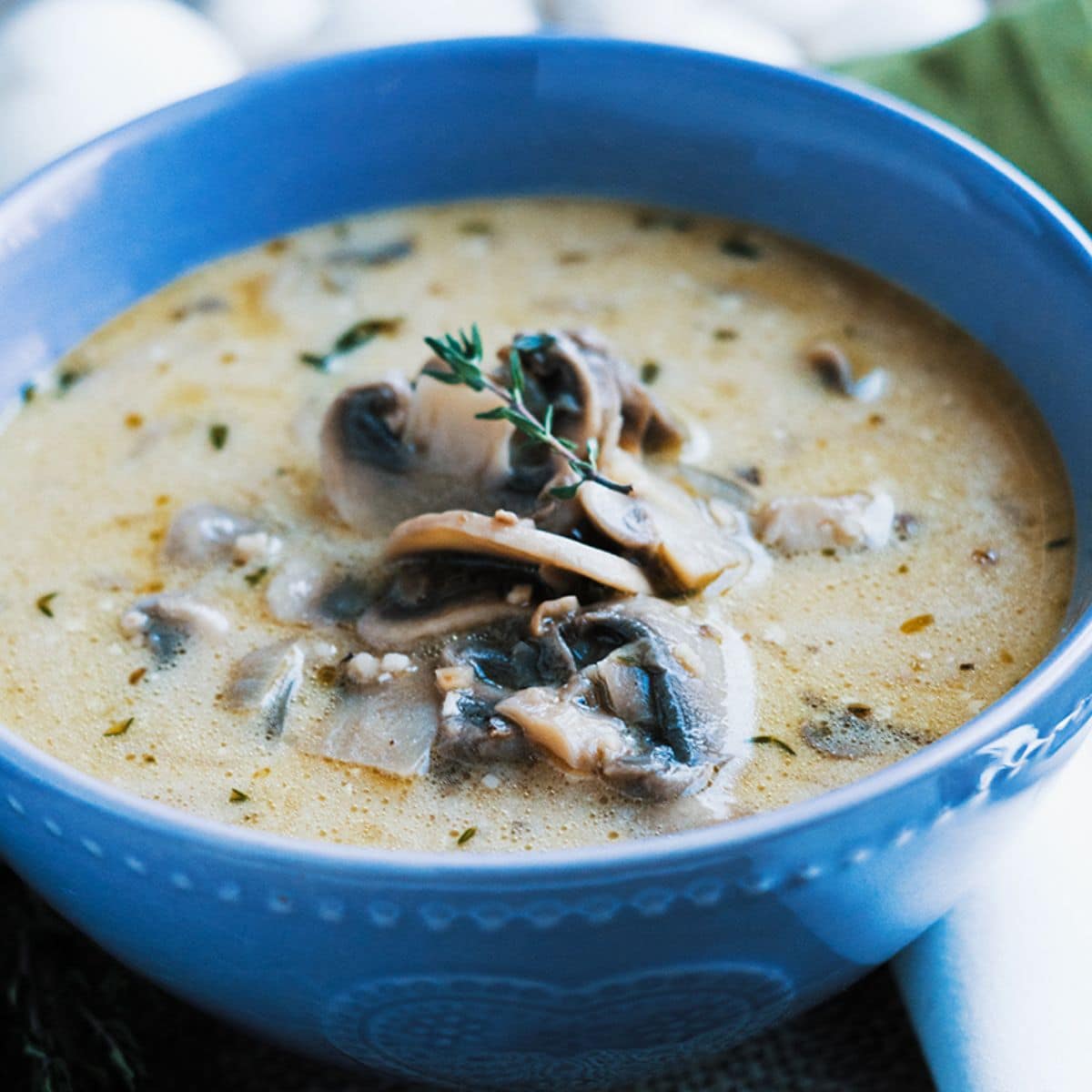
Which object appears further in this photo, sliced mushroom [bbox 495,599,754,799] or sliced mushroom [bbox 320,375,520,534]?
sliced mushroom [bbox 320,375,520,534]

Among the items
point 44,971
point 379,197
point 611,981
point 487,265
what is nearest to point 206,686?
point 44,971

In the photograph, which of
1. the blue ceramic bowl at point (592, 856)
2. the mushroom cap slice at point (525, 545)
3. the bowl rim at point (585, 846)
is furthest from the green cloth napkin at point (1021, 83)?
the bowl rim at point (585, 846)

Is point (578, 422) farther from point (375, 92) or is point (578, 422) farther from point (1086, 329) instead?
point (375, 92)

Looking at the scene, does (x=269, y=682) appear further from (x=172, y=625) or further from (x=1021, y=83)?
(x=1021, y=83)

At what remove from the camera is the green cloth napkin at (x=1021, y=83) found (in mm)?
3090

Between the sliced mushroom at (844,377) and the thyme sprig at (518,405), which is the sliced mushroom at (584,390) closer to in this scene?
the thyme sprig at (518,405)

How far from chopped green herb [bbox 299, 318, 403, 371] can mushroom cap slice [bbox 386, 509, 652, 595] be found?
686 millimetres

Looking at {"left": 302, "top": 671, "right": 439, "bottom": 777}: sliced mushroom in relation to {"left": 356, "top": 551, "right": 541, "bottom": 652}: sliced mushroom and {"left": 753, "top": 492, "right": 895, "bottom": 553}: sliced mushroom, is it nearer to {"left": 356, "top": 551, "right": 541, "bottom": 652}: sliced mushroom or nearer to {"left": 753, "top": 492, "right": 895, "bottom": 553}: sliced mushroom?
{"left": 356, "top": 551, "right": 541, "bottom": 652}: sliced mushroom

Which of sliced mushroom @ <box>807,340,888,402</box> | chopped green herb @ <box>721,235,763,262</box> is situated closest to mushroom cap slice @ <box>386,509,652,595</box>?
sliced mushroom @ <box>807,340,888,402</box>

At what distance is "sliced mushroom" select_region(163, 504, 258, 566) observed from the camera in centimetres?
232

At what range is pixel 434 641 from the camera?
210cm

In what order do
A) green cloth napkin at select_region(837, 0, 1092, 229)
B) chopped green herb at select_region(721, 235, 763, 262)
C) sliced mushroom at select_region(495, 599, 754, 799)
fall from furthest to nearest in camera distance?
green cloth napkin at select_region(837, 0, 1092, 229)
chopped green herb at select_region(721, 235, 763, 262)
sliced mushroom at select_region(495, 599, 754, 799)

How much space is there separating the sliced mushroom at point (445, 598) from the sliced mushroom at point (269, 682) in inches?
3.9

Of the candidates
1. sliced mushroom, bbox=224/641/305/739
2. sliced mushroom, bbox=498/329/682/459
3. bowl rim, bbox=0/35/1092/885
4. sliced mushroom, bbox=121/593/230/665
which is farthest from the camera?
sliced mushroom, bbox=498/329/682/459
